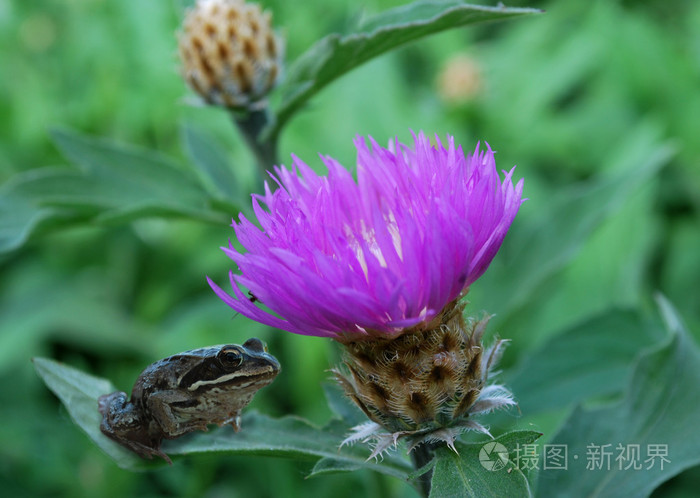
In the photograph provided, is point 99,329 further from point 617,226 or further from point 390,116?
point 617,226

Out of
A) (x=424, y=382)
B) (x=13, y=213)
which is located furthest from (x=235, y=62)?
(x=424, y=382)

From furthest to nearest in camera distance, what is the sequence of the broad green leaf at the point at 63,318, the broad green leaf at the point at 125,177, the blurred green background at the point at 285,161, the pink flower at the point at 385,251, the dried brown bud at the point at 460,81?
the dried brown bud at the point at 460,81 → the broad green leaf at the point at 63,318 → the blurred green background at the point at 285,161 → the broad green leaf at the point at 125,177 → the pink flower at the point at 385,251

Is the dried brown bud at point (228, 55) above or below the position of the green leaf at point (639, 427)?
above

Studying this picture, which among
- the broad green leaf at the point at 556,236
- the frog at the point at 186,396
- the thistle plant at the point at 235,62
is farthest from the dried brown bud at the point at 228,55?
the broad green leaf at the point at 556,236

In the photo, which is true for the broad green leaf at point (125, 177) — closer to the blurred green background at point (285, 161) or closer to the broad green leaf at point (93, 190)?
the broad green leaf at point (93, 190)

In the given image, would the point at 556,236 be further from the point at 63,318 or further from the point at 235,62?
the point at 63,318

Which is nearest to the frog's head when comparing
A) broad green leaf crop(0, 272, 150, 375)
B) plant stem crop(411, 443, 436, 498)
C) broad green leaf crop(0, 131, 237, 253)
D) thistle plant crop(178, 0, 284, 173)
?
plant stem crop(411, 443, 436, 498)

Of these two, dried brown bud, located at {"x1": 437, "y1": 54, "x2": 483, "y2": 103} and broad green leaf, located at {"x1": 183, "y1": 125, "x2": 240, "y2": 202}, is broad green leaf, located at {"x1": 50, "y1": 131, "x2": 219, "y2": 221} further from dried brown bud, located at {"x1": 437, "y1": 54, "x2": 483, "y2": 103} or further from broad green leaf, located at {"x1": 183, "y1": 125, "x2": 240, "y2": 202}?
dried brown bud, located at {"x1": 437, "y1": 54, "x2": 483, "y2": 103}
